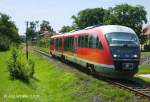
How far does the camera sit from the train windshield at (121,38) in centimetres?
2166

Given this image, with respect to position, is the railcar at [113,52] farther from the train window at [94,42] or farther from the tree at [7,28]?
the tree at [7,28]

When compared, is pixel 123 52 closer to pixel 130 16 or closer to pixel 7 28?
pixel 130 16

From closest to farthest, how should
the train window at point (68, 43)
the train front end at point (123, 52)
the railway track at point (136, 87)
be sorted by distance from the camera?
the railway track at point (136, 87) < the train front end at point (123, 52) < the train window at point (68, 43)

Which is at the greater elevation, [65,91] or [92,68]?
[92,68]

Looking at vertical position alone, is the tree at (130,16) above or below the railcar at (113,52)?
above

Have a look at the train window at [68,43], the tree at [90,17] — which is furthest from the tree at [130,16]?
the train window at [68,43]

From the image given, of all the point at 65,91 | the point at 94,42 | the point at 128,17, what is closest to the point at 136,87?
the point at 65,91

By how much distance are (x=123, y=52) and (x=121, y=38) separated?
3.50 feet

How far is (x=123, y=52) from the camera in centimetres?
2133

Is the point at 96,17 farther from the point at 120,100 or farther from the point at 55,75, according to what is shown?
the point at 120,100

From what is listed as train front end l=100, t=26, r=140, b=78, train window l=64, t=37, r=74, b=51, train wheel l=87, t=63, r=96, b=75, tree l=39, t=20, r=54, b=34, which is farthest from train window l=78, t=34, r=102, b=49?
tree l=39, t=20, r=54, b=34

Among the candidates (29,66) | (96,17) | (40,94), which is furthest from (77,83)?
(96,17)

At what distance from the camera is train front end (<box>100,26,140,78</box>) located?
21094 mm

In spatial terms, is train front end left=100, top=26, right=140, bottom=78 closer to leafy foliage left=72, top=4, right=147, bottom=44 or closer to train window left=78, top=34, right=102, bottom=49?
train window left=78, top=34, right=102, bottom=49
